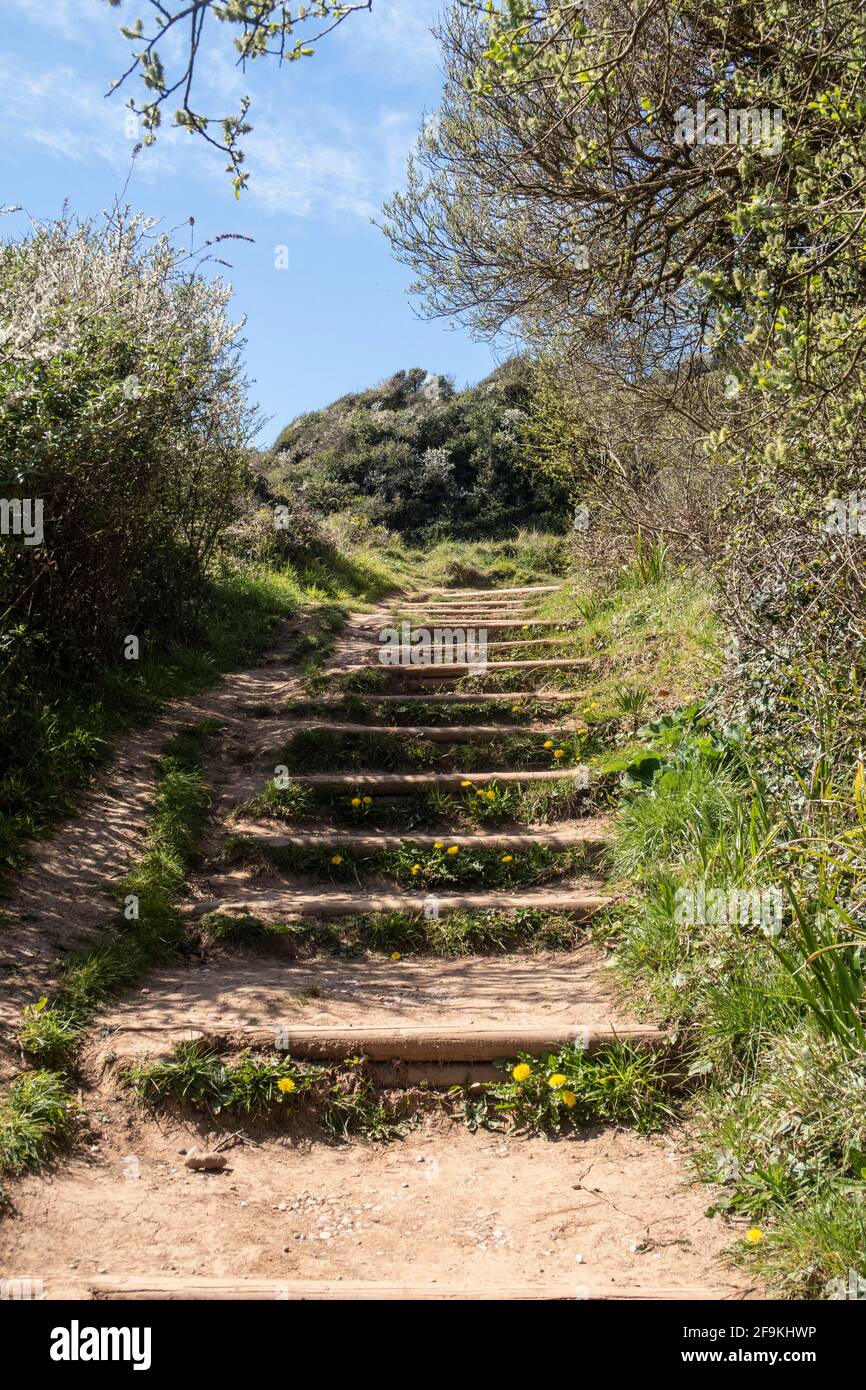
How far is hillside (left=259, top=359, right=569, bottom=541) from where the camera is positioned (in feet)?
62.0

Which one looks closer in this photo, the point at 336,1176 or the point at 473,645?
the point at 336,1176

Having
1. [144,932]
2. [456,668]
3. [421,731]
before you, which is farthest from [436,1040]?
[456,668]

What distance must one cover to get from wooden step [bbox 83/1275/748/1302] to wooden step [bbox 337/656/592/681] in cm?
566

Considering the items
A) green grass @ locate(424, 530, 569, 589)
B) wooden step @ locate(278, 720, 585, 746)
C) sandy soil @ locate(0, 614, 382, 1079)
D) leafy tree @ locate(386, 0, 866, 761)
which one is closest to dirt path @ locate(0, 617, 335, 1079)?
sandy soil @ locate(0, 614, 382, 1079)

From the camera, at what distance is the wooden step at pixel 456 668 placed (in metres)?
7.93

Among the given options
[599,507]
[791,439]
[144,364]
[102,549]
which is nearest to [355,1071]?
A: [791,439]

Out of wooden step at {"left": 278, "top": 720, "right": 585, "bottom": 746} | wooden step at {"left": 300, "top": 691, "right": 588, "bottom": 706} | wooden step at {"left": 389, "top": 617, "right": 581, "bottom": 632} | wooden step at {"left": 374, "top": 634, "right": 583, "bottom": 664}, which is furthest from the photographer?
wooden step at {"left": 389, "top": 617, "right": 581, "bottom": 632}

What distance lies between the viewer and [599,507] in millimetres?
10875

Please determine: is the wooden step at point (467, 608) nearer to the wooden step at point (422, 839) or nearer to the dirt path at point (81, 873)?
the dirt path at point (81, 873)

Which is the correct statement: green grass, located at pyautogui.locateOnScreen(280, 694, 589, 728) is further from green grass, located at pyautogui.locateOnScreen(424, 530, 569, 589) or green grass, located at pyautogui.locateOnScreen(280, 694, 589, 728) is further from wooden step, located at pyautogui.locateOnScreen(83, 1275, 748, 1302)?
green grass, located at pyautogui.locateOnScreen(424, 530, 569, 589)

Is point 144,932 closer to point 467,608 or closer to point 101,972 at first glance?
point 101,972

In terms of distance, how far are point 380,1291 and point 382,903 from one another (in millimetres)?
2493

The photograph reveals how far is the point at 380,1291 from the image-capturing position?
247cm
